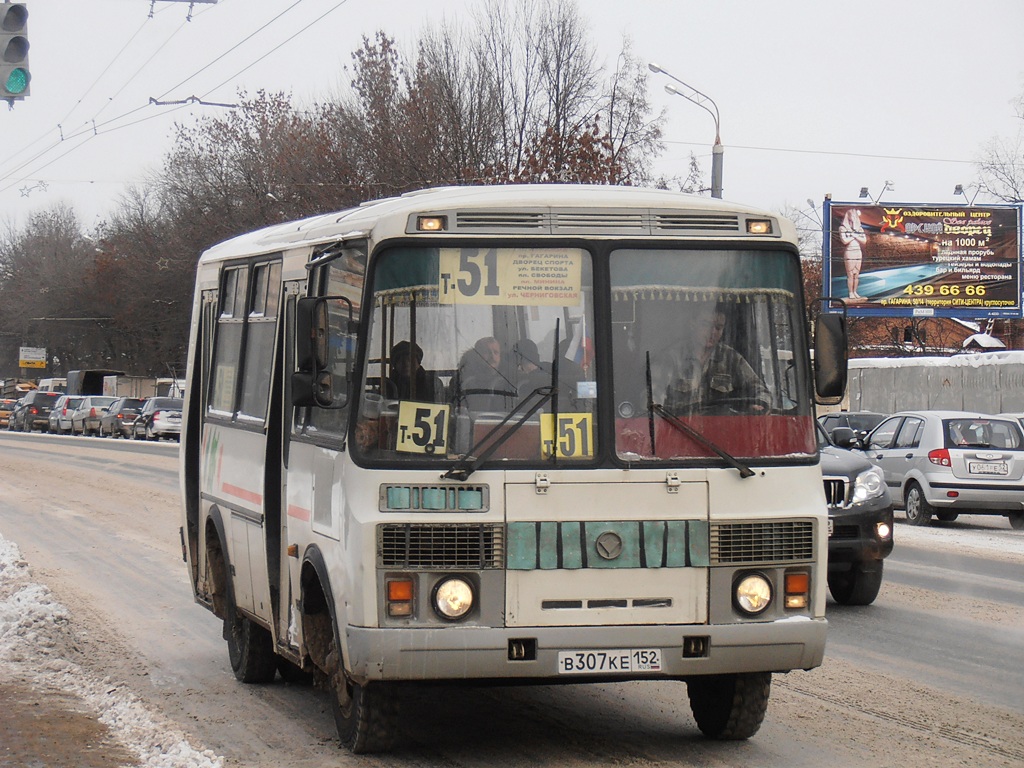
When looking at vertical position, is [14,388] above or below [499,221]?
below

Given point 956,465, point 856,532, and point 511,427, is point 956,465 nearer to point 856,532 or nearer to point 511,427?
point 856,532

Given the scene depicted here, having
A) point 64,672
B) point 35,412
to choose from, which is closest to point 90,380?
point 35,412

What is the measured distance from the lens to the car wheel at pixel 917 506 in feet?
71.3

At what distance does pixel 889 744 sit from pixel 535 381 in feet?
8.05

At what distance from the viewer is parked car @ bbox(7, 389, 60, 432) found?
72.5 m

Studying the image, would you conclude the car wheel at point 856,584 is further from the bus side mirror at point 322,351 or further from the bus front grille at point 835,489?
the bus side mirror at point 322,351

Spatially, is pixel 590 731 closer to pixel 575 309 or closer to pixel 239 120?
pixel 575 309

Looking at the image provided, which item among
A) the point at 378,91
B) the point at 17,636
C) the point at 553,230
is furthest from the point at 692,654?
the point at 378,91

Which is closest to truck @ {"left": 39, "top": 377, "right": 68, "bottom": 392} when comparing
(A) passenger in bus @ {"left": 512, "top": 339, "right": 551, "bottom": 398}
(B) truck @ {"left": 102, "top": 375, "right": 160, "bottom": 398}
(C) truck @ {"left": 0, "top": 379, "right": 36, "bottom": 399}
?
(C) truck @ {"left": 0, "top": 379, "right": 36, "bottom": 399}

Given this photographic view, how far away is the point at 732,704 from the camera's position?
276 inches

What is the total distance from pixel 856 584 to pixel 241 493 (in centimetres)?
580

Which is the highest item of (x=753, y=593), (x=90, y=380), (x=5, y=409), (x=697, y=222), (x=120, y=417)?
(x=697, y=222)

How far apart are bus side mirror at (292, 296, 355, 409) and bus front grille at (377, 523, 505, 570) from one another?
677 millimetres

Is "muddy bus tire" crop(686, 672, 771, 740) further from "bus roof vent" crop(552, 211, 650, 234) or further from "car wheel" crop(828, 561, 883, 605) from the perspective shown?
"car wheel" crop(828, 561, 883, 605)
